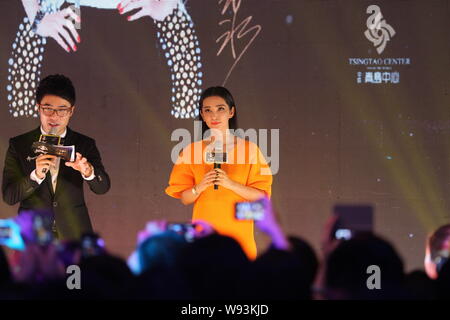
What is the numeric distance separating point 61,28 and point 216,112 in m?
1.70

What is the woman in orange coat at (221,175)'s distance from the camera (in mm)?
4188

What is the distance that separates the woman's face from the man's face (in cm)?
97

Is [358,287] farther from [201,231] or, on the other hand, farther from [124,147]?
[124,147]

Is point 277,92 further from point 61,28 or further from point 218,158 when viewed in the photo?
point 61,28

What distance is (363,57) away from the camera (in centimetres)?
512

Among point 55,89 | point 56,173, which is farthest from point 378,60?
point 56,173

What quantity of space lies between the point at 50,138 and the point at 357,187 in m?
2.37

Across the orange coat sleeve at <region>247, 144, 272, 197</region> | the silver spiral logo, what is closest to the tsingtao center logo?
the silver spiral logo

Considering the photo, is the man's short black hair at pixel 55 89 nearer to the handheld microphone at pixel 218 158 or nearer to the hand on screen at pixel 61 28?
the hand on screen at pixel 61 28

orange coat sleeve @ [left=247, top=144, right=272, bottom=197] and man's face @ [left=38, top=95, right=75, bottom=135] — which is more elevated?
man's face @ [left=38, top=95, right=75, bottom=135]

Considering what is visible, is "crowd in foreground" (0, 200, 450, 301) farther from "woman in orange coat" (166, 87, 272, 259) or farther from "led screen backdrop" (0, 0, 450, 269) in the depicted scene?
"led screen backdrop" (0, 0, 450, 269)

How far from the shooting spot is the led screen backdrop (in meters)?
5.09

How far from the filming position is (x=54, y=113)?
4457mm
